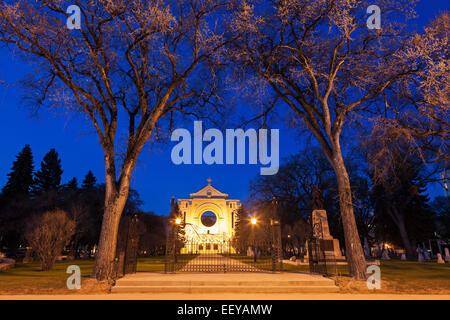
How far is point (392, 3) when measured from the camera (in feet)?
34.7

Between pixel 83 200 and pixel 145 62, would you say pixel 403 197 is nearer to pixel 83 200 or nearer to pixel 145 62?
pixel 145 62

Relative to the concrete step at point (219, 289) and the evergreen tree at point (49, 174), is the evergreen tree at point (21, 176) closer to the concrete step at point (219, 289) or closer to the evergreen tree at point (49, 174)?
the evergreen tree at point (49, 174)

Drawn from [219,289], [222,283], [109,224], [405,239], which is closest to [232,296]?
[219,289]

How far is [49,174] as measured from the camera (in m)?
47.6

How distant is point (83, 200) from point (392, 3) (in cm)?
3628

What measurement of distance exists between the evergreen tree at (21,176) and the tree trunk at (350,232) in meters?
43.7

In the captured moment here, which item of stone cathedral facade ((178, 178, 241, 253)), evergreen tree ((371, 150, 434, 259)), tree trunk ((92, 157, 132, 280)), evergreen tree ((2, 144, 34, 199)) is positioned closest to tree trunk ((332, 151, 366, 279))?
tree trunk ((92, 157, 132, 280))

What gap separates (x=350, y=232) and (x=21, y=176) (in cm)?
4672

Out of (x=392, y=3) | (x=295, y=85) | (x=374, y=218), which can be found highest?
(x=392, y=3)

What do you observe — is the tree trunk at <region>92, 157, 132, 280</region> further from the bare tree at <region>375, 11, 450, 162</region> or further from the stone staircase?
the bare tree at <region>375, 11, 450, 162</region>

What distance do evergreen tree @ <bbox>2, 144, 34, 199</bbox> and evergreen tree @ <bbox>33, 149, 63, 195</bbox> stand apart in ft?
6.16

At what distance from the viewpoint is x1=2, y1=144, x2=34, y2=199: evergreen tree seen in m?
41.2

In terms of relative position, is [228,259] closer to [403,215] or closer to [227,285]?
[227,285]
